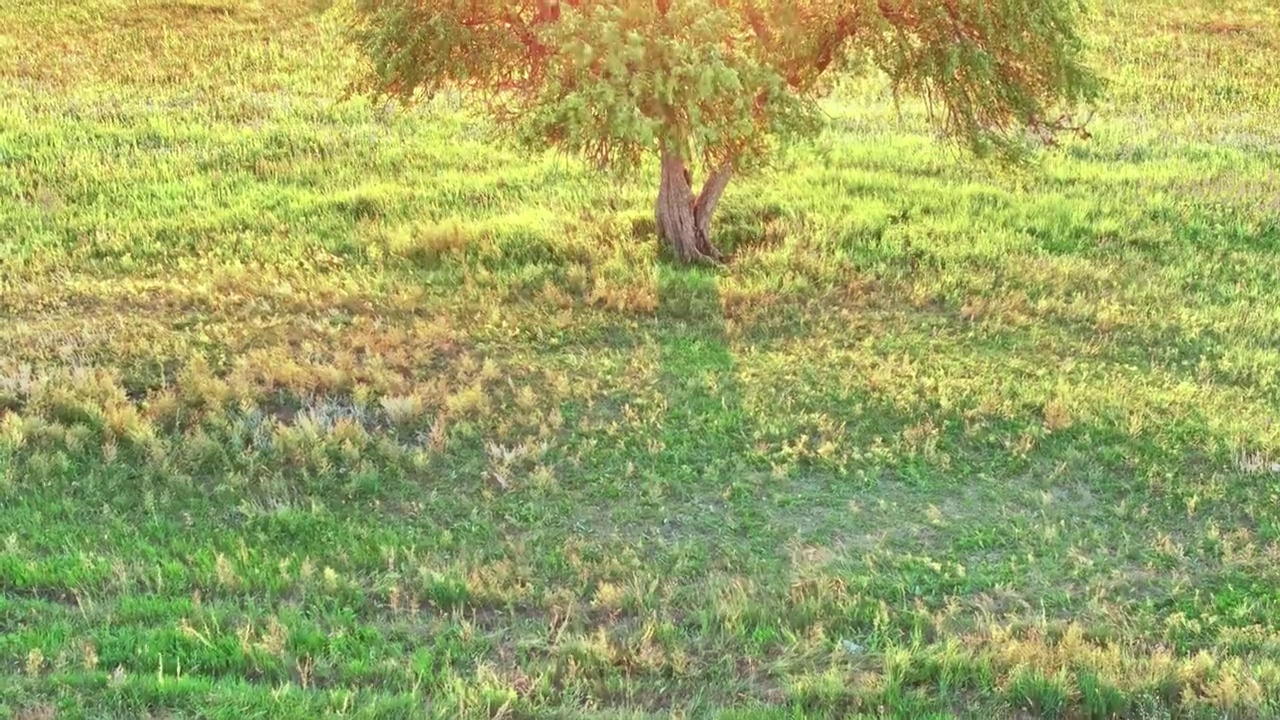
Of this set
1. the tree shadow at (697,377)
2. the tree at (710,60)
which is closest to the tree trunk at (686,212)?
the tree at (710,60)

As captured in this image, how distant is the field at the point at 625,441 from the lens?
580 cm

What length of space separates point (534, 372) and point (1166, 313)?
7.88 m

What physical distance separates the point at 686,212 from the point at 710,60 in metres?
3.47

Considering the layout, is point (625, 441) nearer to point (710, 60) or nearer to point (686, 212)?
point (710, 60)

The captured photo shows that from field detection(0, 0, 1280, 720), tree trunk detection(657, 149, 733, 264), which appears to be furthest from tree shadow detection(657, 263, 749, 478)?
tree trunk detection(657, 149, 733, 264)

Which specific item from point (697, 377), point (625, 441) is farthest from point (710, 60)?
point (625, 441)

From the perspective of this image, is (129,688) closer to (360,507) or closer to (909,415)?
(360,507)

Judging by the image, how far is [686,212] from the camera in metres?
13.7

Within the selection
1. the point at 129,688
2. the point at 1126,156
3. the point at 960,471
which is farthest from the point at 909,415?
the point at 1126,156

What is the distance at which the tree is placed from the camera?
10.5 metres

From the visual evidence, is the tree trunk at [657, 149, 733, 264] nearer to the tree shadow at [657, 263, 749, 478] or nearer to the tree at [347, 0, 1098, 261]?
the tree at [347, 0, 1098, 261]

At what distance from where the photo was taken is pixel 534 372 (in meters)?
10.2

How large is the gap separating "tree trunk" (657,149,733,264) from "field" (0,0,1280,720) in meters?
0.72

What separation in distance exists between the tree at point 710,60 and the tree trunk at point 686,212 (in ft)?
1.25
